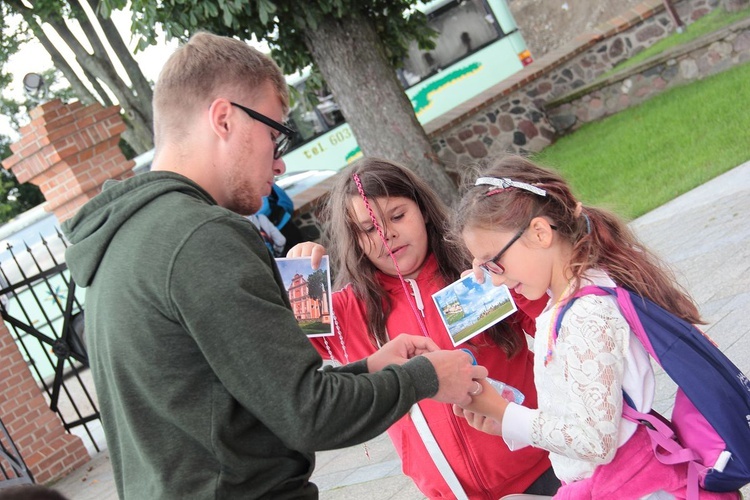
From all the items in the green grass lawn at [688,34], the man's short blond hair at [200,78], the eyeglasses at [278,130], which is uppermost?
the man's short blond hair at [200,78]

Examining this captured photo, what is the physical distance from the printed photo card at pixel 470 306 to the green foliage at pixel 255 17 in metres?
5.33

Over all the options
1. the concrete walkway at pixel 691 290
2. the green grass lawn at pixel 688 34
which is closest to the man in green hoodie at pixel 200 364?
the concrete walkway at pixel 691 290

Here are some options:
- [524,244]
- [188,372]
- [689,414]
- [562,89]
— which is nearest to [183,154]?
[188,372]

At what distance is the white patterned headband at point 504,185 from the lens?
2336 millimetres

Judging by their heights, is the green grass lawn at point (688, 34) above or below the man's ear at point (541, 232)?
below

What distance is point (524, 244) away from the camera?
2.32 metres

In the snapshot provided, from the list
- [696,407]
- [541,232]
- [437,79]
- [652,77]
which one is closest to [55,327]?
[437,79]

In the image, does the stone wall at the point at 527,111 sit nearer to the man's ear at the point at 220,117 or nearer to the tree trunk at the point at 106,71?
the tree trunk at the point at 106,71

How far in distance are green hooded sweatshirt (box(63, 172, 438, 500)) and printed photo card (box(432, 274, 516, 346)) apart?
0.88m

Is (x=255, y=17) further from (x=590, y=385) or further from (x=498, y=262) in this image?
(x=590, y=385)

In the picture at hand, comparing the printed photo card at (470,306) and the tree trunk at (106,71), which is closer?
the printed photo card at (470,306)

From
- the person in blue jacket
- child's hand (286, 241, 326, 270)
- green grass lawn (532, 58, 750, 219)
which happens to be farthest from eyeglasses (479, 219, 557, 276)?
the person in blue jacket

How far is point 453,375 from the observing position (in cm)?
212

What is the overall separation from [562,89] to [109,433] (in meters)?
13.0
